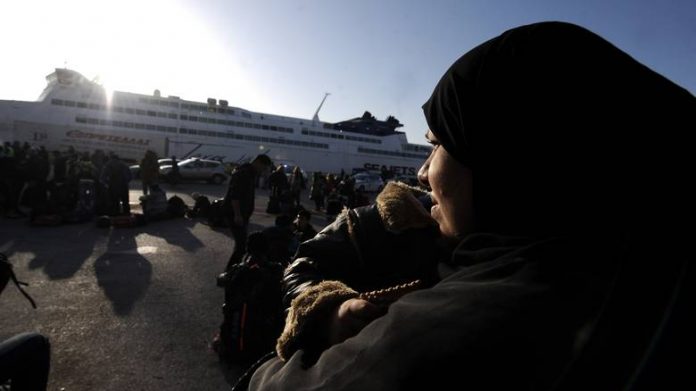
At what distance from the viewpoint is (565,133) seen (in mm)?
731

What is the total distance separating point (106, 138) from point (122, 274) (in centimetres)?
3084

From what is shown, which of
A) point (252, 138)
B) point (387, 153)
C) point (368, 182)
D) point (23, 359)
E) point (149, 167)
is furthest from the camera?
point (387, 153)

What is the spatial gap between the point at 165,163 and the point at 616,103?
26.0m

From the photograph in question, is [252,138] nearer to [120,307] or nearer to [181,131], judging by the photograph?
[181,131]

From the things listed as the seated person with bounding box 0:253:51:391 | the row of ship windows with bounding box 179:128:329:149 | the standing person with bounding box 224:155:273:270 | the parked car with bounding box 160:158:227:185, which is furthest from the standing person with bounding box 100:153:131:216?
the row of ship windows with bounding box 179:128:329:149

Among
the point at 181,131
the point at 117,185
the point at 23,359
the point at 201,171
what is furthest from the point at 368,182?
the point at 23,359

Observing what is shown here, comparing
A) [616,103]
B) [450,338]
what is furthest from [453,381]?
[616,103]

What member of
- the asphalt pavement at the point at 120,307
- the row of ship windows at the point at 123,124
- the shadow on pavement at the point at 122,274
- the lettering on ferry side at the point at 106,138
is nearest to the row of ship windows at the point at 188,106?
the row of ship windows at the point at 123,124

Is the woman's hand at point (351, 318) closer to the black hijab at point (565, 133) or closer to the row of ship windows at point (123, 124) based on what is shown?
the black hijab at point (565, 133)

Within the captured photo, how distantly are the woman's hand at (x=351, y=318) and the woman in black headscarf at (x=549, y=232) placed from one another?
129 mm

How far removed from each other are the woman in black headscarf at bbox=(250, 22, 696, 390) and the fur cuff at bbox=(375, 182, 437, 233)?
34cm

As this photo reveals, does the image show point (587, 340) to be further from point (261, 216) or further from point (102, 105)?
point (102, 105)

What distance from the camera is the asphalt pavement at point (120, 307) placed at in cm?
318

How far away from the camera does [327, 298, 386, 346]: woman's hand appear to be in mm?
947
